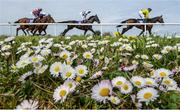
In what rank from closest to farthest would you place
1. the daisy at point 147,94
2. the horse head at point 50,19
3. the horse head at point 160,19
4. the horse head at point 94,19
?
the daisy at point 147,94
the horse head at point 160,19
the horse head at point 94,19
the horse head at point 50,19

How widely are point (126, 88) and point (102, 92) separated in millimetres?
124

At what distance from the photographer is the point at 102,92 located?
71.8 inches

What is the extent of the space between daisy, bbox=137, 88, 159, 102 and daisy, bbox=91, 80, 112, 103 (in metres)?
0.12

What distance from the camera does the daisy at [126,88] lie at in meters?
1.87

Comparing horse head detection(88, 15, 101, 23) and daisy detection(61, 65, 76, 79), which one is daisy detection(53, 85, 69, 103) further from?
horse head detection(88, 15, 101, 23)

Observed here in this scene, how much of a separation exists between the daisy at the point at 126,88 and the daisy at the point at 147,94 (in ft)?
0.25

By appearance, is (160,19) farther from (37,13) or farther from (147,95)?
(147,95)

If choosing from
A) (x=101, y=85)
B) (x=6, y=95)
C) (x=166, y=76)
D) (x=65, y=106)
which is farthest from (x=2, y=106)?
(x=166, y=76)

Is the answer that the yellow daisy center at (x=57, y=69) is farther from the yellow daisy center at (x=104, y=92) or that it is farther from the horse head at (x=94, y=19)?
the horse head at (x=94, y=19)

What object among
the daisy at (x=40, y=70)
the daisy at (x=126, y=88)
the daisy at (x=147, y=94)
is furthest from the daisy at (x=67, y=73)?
the daisy at (x=147, y=94)

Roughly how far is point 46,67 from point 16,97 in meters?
0.22

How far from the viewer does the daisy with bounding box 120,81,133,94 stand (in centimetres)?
187

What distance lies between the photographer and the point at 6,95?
2.10 meters

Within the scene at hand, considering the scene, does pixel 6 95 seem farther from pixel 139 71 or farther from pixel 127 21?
pixel 127 21
